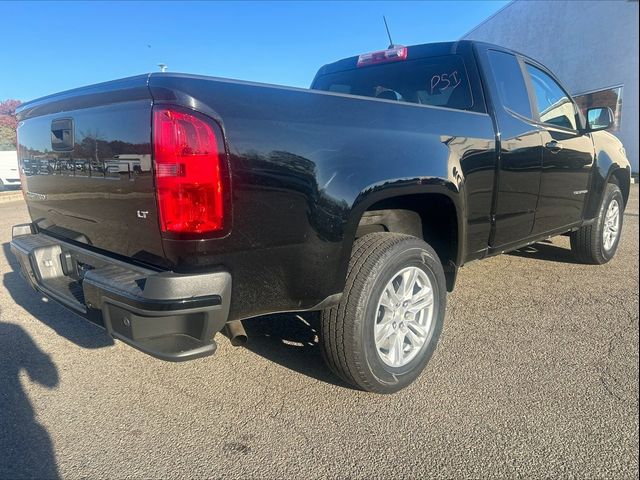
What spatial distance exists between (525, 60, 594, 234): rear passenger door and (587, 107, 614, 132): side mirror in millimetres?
91

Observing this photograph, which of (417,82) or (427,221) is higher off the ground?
(417,82)

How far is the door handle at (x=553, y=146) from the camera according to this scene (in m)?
3.56

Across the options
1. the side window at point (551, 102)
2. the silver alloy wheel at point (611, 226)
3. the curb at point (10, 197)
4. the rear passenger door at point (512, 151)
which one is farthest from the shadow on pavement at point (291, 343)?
the curb at point (10, 197)

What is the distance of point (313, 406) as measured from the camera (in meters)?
2.43

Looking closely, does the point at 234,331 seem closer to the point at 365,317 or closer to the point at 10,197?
the point at 365,317

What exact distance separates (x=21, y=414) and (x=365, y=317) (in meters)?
1.81

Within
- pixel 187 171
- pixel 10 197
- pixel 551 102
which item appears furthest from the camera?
pixel 10 197

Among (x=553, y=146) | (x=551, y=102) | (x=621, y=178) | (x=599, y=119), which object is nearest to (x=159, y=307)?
(x=553, y=146)

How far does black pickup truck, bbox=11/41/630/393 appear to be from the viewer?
5.86 feet

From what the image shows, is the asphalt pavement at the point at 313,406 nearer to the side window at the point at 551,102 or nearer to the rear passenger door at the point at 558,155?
the rear passenger door at the point at 558,155

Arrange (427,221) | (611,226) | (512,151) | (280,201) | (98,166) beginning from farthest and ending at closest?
(611,226) → (512,151) → (427,221) → (98,166) → (280,201)

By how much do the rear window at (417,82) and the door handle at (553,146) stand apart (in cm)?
86

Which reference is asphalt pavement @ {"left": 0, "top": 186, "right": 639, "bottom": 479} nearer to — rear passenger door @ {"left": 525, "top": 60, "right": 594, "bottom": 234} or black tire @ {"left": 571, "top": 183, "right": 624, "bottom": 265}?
rear passenger door @ {"left": 525, "top": 60, "right": 594, "bottom": 234}

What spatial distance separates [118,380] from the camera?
8.80 ft
